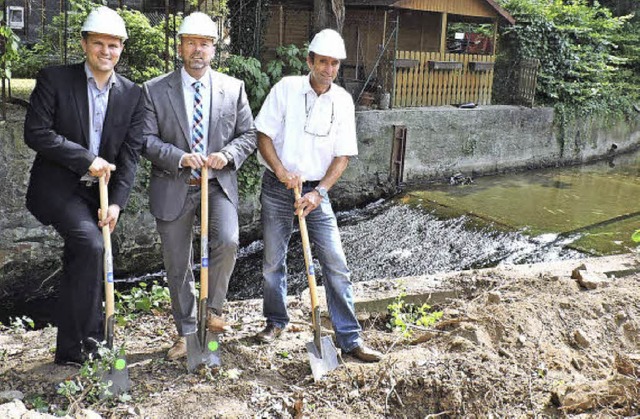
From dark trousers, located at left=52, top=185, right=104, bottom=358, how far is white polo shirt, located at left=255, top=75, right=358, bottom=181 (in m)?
1.18

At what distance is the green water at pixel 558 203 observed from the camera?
1002 cm

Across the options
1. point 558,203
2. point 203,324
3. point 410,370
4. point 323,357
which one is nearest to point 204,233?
point 203,324

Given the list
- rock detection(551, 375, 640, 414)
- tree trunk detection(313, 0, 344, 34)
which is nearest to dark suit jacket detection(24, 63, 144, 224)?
rock detection(551, 375, 640, 414)

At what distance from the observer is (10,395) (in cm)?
356

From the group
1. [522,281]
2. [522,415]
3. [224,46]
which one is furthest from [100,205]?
[224,46]

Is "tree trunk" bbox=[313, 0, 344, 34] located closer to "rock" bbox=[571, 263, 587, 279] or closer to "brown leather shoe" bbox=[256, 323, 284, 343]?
"rock" bbox=[571, 263, 587, 279]

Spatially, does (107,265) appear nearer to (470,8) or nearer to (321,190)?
(321,190)

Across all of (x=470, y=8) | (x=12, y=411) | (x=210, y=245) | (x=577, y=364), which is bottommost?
(x=577, y=364)

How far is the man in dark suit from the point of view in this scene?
3.76 meters

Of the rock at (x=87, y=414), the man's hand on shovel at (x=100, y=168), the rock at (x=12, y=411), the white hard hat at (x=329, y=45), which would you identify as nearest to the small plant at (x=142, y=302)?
the man's hand on shovel at (x=100, y=168)

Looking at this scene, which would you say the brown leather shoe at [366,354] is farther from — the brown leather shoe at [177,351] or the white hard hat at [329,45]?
the white hard hat at [329,45]

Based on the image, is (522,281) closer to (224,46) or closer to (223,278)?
(223,278)

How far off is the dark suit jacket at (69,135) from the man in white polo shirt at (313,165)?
2.70 ft

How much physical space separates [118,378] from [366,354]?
1.47 metres
